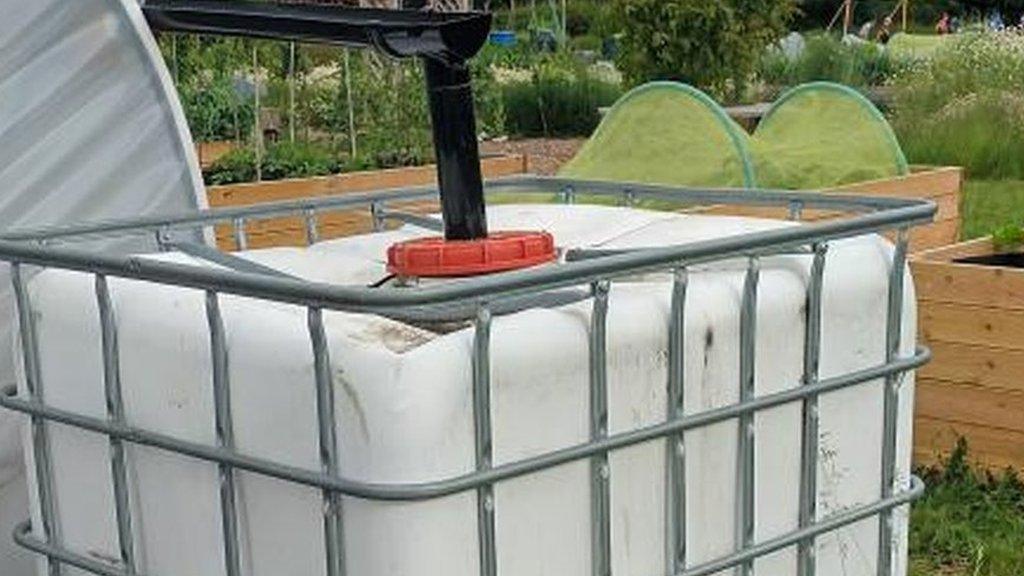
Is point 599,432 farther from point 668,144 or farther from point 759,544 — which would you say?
point 668,144

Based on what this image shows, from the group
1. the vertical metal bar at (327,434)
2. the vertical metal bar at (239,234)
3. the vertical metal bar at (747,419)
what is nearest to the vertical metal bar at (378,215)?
the vertical metal bar at (239,234)

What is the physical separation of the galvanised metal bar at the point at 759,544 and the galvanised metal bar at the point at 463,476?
0.53 feet

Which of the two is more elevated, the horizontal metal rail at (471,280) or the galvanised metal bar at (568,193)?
the horizontal metal rail at (471,280)

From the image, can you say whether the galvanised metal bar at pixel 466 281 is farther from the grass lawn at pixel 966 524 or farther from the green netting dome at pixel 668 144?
the green netting dome at pixel 668 144

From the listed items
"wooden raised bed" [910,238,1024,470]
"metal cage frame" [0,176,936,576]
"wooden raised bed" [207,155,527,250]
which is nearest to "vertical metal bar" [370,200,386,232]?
"metal cage frame" [0,176,936,576]

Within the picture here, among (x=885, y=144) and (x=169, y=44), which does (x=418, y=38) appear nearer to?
(x=885, y=144)

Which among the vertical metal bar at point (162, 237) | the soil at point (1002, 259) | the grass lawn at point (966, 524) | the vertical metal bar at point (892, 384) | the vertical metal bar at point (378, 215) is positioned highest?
the vertical metal bar at point (162, 237)

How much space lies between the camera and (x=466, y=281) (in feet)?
5.32

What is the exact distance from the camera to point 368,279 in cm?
211

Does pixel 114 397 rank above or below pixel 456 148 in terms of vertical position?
below

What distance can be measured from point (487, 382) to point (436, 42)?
0.36m

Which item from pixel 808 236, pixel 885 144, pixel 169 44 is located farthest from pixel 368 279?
pixel 169 44

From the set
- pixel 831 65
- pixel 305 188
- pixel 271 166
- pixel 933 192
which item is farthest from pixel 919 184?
pixel 831 65

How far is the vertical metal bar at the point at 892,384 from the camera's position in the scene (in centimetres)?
205
